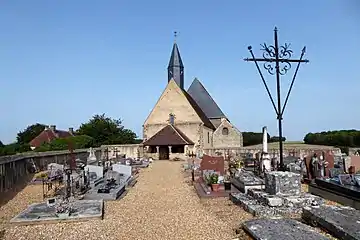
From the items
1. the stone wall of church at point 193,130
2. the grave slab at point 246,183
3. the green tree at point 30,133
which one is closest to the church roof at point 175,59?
the stone wall of church at point 193,130

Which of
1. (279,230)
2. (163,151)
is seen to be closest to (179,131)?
(163,151)

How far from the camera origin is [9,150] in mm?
25703

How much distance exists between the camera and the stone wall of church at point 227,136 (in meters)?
43.0

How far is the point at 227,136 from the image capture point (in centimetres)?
4350

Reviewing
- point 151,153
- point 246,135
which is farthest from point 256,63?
point 246,135

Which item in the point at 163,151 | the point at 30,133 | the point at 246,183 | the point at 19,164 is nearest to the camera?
the point at 246,183

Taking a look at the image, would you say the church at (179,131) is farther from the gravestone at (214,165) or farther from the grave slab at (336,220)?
the grave slab at (336,220)

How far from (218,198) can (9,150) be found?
19.4 m

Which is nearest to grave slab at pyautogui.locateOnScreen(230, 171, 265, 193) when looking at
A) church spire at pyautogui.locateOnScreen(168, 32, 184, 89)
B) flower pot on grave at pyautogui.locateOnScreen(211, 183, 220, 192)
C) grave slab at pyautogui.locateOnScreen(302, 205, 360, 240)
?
flower pot on grave at pyautogui.locateOnScreen(211, 183, 220, 192)

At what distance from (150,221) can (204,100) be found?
42.4 meters

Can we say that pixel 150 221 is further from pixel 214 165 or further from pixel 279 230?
pixel 214 165

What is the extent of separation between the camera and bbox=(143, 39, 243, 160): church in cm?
3634

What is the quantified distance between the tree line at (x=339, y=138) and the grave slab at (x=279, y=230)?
116 feet

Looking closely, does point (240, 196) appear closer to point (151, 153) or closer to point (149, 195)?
point (149, 195)
